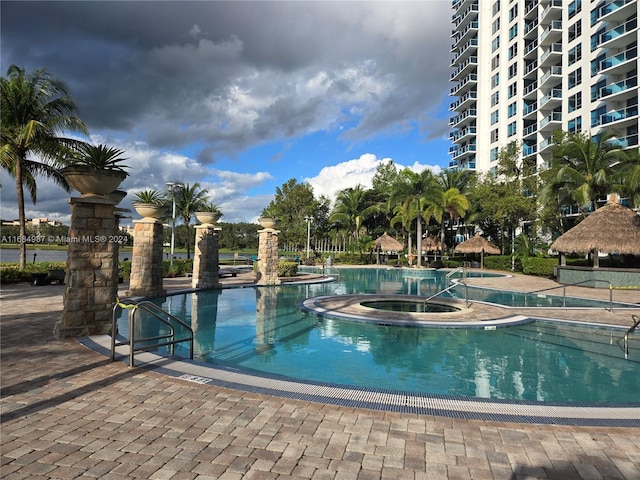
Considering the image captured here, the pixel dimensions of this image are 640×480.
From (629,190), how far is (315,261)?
2596 centimetres

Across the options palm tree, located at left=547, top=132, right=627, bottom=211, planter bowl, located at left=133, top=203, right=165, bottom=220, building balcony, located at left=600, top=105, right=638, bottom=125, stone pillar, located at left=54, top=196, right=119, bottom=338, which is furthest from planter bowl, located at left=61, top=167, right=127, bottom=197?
building balcony, located at left=600, top=105, right=638, bottom=125

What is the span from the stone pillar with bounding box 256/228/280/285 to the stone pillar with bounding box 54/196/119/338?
11.8 metres

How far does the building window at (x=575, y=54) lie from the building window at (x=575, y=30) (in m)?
1.16

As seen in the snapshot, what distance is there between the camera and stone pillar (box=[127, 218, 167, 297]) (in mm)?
14742

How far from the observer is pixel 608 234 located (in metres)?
20.6

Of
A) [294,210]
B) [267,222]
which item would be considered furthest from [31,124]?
[294,210]

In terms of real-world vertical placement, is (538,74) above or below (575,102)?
above

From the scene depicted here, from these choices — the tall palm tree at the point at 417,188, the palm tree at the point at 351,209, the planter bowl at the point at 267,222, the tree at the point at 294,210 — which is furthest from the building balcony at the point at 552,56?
the planter bowl at the point at 267,222

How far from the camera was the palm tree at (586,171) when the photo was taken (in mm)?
24422

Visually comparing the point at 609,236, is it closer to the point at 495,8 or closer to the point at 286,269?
the point at 286,269

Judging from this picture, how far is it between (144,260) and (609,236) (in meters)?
23.8

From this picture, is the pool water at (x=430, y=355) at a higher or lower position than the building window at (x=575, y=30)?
lower

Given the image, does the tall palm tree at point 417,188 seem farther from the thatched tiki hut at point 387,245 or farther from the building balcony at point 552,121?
the building balcony at point 552,121

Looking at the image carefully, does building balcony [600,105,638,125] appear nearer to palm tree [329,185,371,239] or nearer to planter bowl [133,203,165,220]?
palm tree [329,185,371,239]
